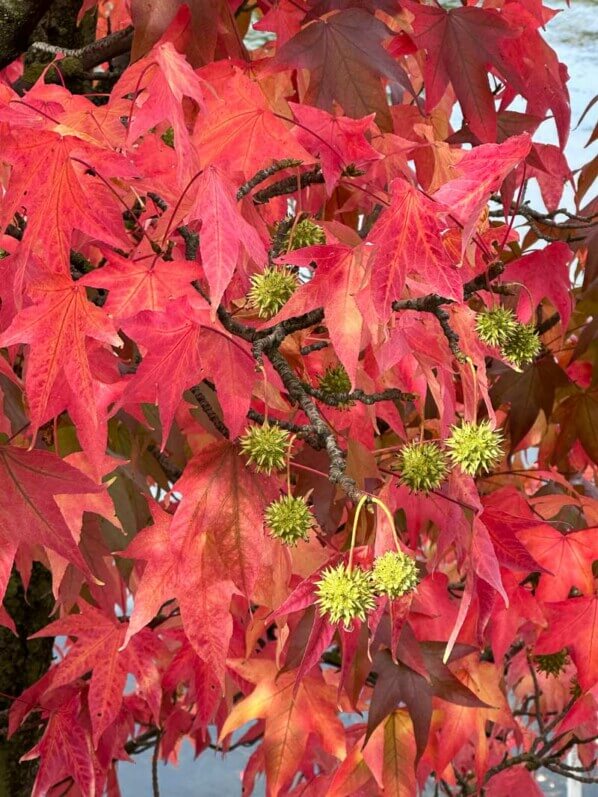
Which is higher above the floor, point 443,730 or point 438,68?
point 438,68

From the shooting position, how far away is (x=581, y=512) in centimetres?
111

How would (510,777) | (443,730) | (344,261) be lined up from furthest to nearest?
(510,777), (443,730), (344,261)

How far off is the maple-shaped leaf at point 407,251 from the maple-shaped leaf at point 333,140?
0.10 meters

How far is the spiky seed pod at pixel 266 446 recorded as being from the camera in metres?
0.64

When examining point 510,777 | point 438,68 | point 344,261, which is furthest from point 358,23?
point 510,777

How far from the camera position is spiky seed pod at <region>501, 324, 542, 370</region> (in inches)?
25.4

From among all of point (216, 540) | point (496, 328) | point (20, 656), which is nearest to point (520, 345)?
point (496, 328)

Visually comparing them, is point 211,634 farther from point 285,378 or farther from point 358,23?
point 358,23

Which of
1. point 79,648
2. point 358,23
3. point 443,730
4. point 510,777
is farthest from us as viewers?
point 510,777

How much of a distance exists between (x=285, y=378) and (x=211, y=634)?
0.19 m

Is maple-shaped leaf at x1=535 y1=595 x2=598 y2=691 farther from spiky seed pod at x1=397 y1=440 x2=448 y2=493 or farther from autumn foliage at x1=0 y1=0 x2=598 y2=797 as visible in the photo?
spiky seed pod at x1=397 y1=440 x2=448 y2=493

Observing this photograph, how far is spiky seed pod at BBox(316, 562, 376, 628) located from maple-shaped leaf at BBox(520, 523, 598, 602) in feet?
1.56

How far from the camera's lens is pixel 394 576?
1.79ft

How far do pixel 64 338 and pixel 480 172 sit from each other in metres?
0.28
